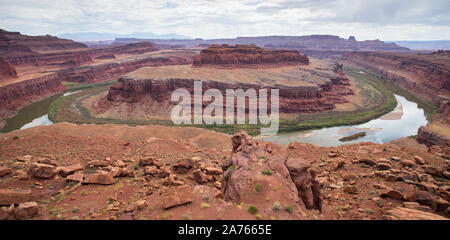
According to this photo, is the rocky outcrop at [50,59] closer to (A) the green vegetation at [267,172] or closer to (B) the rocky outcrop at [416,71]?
(A) the green vegetation at [267,172]

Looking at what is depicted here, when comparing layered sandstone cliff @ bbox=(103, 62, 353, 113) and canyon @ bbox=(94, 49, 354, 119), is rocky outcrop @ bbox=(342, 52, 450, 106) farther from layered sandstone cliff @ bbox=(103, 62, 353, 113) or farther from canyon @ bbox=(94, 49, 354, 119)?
layered sandstone cliff @ bbox=(103, 62, 353, 113)

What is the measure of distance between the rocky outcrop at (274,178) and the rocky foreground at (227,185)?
0.05m

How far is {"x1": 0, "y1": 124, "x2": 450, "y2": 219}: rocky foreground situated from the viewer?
936 centimetres

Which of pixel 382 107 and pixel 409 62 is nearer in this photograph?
pixel 382 107

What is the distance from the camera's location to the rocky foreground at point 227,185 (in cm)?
936

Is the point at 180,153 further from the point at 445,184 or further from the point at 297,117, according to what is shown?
the point at 297,117

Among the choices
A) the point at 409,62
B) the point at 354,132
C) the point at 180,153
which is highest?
the point at 409,62

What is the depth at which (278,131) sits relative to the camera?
46500 mm

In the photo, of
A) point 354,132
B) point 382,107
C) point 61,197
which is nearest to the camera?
point 61,197

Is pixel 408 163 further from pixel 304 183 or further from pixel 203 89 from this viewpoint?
pixel 203 89

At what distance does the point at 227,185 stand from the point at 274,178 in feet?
7.74

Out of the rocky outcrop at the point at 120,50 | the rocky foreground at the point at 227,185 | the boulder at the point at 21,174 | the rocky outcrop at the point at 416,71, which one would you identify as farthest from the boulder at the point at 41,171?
the rocky outcrop at the point at 120,50
